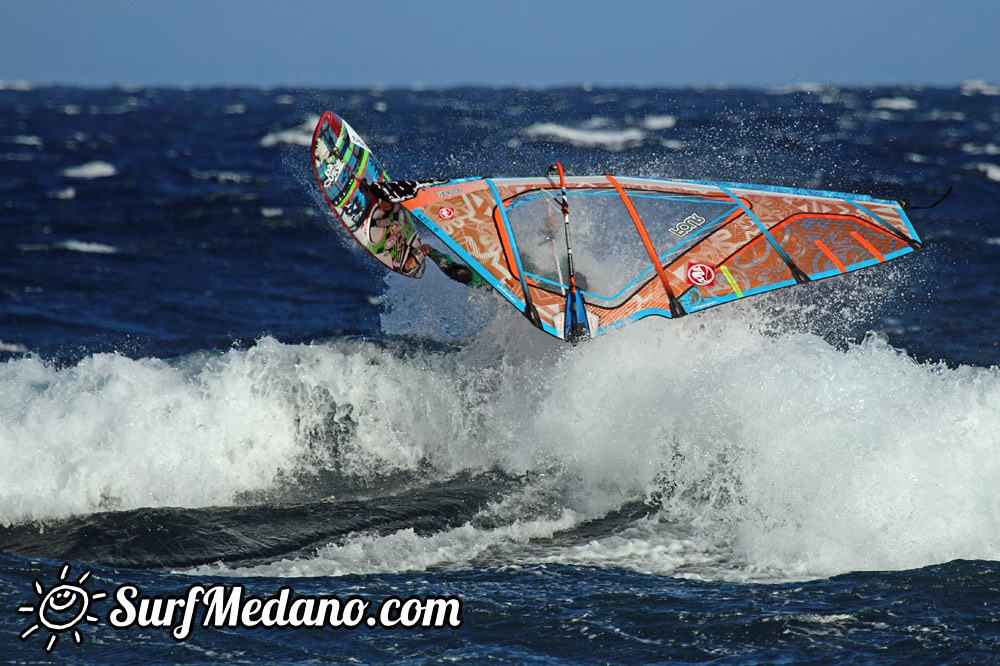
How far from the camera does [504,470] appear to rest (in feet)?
24.0

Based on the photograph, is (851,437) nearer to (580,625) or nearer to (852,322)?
(580,625)

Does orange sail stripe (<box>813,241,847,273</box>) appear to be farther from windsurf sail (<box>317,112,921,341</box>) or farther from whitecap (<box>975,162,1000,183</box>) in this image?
whitecap (<box>975,162,1000,183</box>)

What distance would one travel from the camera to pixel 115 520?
21.3 ft

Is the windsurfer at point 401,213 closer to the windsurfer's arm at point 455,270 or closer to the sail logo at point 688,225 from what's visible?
the windsurfer's arm at point 455,270

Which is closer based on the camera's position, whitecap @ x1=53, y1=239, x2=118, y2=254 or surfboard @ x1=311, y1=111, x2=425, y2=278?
surfboard @ x1=311, y1=111, x2=425, y2=278

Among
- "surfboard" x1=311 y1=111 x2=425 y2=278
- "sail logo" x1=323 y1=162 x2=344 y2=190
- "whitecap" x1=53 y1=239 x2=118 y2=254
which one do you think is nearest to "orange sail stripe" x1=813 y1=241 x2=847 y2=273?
"surfboard" x1=311 y1=111 x2=425 y2=278

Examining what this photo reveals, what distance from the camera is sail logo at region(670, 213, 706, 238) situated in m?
8.21

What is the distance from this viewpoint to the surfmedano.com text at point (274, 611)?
4980 millimetres

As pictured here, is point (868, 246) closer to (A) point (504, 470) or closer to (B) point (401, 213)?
(A) point (504, 470)

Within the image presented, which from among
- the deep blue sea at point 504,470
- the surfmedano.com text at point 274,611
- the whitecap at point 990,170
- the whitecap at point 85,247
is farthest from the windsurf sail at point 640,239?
the whitecap at point 990,170

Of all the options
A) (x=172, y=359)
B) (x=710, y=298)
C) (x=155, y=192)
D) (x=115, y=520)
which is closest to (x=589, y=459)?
(x=710, y=298)

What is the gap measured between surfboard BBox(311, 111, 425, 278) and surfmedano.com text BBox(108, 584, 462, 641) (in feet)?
12.8

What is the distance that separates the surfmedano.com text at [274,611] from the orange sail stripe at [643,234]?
3.56m

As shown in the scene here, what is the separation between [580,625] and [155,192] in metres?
14.3
